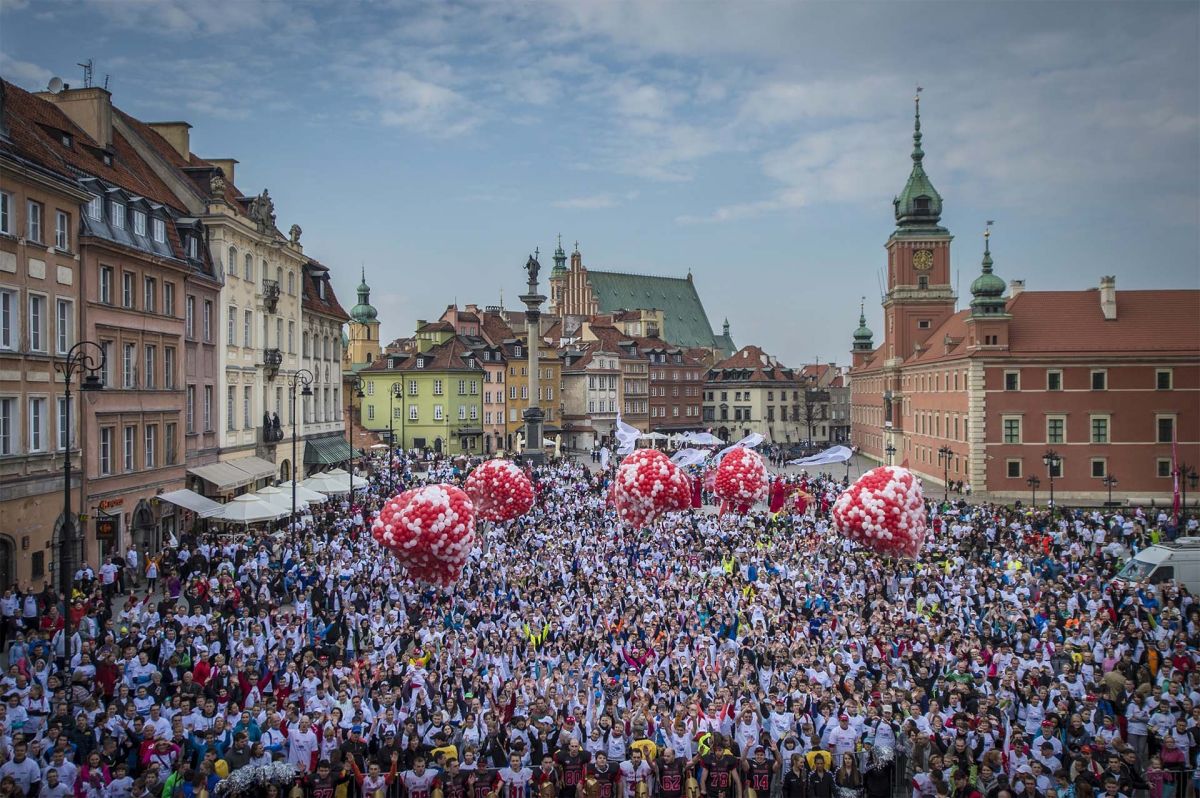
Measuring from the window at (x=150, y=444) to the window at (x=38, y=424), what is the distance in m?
5.62

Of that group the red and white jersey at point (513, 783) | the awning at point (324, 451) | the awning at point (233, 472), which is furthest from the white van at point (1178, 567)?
the awning at point (324, 451)

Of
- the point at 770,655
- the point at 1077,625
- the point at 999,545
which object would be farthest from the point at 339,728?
the point at 999,545

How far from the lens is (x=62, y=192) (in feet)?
85.0

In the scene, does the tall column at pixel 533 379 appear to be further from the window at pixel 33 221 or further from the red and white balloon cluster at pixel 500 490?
the window at pixel 33 221

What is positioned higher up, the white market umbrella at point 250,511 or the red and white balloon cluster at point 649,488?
the red and white balloon cluster at point 649,488

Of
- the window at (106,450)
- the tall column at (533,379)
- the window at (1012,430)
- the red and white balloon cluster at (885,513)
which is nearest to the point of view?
the red and white balloon cluster at (885,513)

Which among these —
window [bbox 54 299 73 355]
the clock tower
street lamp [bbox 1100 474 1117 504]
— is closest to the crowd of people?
window [bbox 54 299 73 355]

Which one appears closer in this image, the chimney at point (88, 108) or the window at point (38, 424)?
the window at point (38, 424)

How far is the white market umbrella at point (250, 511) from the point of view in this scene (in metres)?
28.4

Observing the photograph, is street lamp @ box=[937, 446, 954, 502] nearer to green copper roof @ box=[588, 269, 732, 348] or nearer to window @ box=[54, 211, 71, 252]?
window @ box=[54, 211, 71, 252]

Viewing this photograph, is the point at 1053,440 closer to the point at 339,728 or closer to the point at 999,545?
the point at 999,545

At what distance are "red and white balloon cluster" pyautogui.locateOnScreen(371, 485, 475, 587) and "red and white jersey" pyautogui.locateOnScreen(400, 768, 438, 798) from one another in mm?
8057

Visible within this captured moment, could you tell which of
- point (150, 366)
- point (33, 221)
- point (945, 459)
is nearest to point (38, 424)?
point (33, 221)

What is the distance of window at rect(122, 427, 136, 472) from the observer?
1170 inches
